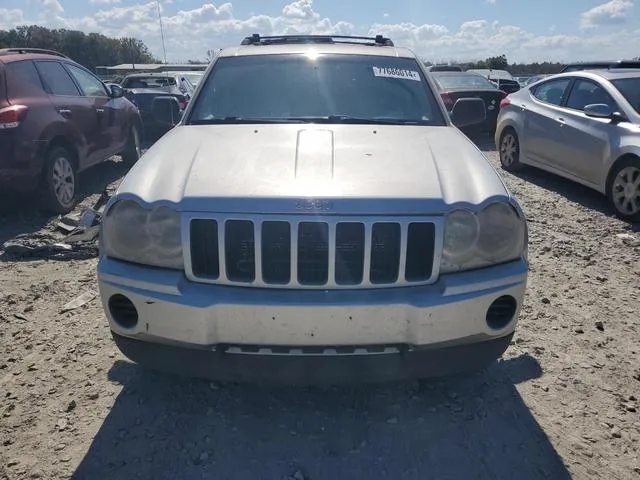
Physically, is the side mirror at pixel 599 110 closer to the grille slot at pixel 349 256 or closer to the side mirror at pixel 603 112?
the side mirror at pixel 603 112

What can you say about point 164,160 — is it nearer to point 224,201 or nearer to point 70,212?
point 224,201

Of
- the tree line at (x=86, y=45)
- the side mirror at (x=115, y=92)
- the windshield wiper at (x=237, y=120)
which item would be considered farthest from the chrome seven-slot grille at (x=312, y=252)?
the tree line at (x=86, y=45)

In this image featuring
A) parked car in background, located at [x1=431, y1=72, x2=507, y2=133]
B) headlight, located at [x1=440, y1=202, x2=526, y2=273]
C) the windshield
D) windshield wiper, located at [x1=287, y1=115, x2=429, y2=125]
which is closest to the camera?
headlight, located at [x1=440, y1=202, x2=526, y2=273]

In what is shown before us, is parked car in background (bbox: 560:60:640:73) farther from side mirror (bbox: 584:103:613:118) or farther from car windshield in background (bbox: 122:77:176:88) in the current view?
car windshield in background (bbox: 122:77:176:88)

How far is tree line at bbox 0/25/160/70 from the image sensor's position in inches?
2515

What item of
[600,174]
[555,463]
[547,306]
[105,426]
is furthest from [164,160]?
[600,174]

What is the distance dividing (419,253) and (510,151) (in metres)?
6.87

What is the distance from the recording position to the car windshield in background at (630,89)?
20.6ft

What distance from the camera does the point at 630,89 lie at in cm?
644

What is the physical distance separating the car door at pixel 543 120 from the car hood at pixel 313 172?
4760mm

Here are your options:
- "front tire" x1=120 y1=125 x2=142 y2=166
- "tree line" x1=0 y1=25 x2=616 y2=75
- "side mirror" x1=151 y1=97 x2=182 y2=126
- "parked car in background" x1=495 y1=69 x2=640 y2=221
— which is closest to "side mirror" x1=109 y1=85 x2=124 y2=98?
"front tire" x1=120 y1=125 x2=142 y2=166

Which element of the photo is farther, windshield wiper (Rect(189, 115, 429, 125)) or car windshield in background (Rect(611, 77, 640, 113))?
car windshield in background (Rect(611, 77, 640, 113))

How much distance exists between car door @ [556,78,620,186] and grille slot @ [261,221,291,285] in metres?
5.26

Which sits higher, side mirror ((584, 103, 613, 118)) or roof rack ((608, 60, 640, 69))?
roof rack ((608, 60, 640, 69))
